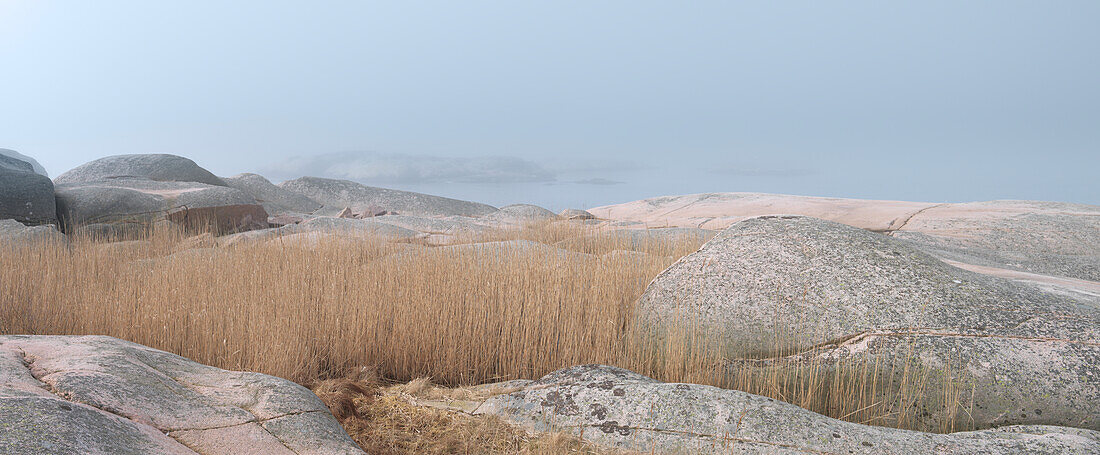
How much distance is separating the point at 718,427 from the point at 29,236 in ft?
21.1

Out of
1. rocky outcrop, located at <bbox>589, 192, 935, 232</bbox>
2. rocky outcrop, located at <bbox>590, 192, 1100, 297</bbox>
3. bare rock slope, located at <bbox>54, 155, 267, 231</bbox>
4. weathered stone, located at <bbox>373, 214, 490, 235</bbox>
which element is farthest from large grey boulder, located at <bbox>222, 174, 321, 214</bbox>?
rocky outcrop, located at <bbox>590, 192, 1100, 297</bbox>

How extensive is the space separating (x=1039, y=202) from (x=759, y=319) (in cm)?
991

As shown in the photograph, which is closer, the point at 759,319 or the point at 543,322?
the point at 759,319

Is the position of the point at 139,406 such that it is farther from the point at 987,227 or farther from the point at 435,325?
the point at 987,227

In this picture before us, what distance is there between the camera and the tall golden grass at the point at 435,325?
257 centimetres

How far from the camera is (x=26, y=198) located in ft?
23.7

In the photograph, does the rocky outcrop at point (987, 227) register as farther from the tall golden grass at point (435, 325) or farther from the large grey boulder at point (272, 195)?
the large grey boulder at point (272, 195)

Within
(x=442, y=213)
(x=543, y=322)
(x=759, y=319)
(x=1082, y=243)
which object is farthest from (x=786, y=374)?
(x=442, y=213)

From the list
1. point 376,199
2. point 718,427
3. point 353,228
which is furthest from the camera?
point 376,199

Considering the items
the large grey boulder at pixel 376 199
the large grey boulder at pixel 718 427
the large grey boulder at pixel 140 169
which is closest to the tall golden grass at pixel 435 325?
the large grey boulder at pixel 718 427

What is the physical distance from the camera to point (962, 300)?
261 centimetres

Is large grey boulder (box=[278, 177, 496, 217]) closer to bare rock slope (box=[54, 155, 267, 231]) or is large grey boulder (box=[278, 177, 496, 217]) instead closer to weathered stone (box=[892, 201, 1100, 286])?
bare rock slope (box=[54, 155, 267, 231])

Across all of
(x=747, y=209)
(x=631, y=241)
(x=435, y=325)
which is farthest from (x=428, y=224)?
(x=747, y=209)

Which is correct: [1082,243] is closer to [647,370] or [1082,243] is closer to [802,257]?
[802,257]
